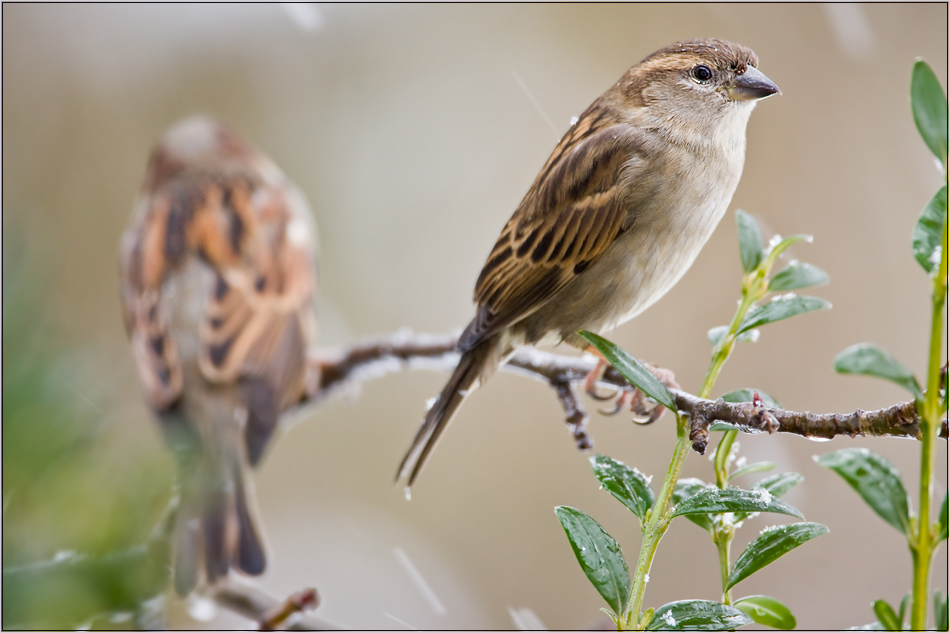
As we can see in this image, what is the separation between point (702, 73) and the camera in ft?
5.45

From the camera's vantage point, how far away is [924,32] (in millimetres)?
3867

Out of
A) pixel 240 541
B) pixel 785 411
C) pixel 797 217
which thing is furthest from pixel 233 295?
pixel 797 217

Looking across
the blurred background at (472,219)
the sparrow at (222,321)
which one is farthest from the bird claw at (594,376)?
the blurred background at (472,219)

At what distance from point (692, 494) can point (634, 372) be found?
0.43 ft

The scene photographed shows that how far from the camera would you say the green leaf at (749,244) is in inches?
34.1

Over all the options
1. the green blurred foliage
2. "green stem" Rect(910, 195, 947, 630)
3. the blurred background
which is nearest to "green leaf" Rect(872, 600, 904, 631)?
"green stem" Rect(910, 195, 947, 630)

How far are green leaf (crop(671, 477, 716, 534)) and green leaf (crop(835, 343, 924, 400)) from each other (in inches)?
8.5

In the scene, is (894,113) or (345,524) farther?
(345,524)

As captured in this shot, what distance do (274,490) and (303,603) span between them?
3604mm

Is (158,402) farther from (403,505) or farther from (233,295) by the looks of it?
(403,505)

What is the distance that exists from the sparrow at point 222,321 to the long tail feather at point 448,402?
0.45 metres

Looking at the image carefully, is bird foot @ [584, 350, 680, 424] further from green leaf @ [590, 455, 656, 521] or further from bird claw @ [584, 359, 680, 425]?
green leaf @ [590, 455, 656, 521]

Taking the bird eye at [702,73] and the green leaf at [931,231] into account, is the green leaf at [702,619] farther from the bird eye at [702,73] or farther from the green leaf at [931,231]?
the bird eye at [702,73]

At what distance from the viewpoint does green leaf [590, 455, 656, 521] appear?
676mm
